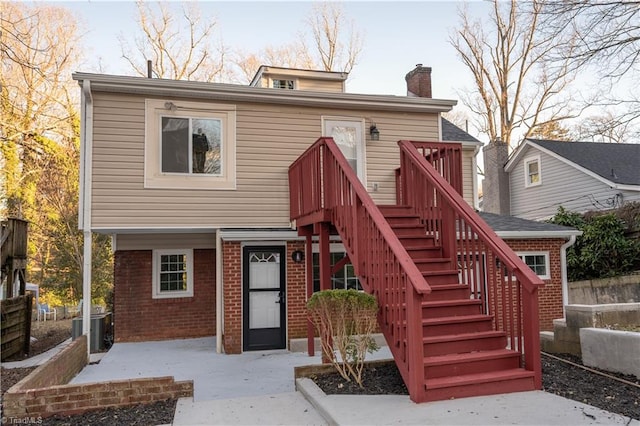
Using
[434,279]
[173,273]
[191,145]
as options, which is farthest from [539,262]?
[173,273]

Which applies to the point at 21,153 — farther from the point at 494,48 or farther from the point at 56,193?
the point at 494,48

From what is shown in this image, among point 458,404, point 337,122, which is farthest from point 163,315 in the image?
point 458,404

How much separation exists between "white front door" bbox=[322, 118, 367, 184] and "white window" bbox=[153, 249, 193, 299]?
3928 mm

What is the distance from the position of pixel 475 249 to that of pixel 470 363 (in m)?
1.70

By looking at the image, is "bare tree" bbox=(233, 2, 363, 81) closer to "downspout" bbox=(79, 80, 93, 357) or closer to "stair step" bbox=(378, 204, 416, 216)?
"downspout" bbox=(79, 80, 93, 357)

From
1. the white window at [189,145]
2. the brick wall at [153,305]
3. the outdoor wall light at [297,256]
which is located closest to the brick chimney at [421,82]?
the white window at [189,145]

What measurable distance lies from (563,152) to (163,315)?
48.1 feet

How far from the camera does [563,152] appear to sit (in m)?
17.3

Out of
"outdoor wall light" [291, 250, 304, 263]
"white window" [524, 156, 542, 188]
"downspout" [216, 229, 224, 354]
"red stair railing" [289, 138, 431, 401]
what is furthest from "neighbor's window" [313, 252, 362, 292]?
"white window" [524, 156, 542, 188]

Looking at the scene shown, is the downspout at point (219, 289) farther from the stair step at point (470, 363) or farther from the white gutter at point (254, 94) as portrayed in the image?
the stair step at point (470, 363)

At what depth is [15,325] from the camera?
8.87m

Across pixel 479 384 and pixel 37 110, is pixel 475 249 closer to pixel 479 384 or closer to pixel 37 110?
pixel 479 384

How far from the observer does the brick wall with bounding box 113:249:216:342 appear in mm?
9797

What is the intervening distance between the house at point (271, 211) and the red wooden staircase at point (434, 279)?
2 centimetres
